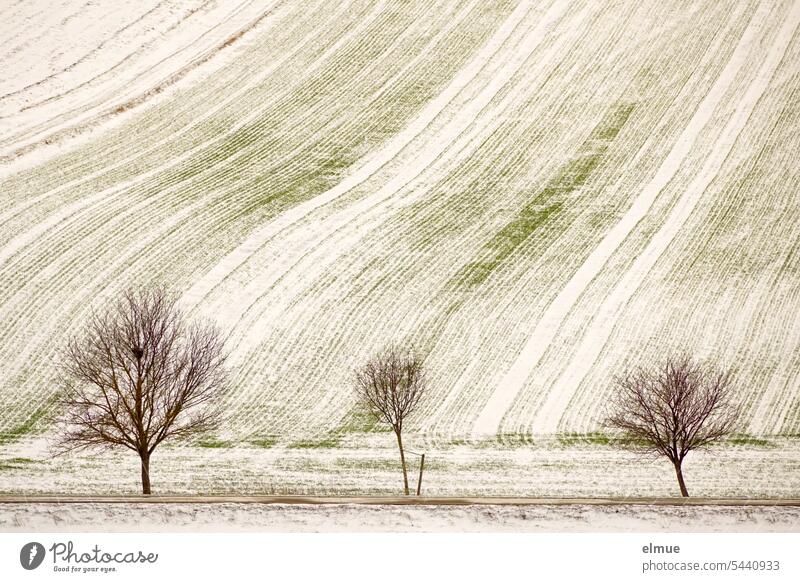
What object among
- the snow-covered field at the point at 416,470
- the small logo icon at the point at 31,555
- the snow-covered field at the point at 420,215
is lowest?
the small logo icon at the point at 31,555

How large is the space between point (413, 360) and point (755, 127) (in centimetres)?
2489

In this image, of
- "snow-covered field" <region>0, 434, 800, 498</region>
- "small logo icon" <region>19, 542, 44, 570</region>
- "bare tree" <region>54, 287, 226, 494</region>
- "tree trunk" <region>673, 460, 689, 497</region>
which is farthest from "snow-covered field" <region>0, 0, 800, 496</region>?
"small logo icon" <region>19, 542, 44, 570</region>

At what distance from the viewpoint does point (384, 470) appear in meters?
30.1

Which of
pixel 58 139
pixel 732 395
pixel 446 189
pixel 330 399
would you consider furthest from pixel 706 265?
pixel 58 139

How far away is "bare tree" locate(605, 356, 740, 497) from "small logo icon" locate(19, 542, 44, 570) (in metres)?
15.6

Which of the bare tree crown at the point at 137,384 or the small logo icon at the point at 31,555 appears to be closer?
the small logo icon at the point at 31,555

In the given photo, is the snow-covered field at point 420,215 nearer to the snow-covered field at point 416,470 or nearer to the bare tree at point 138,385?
the snow-covered field at point 416,470

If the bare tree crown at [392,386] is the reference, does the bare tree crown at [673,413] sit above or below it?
below

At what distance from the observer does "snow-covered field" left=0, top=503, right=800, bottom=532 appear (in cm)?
2377

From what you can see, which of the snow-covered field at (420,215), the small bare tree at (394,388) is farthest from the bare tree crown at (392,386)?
the snow-covered field at (420,215)

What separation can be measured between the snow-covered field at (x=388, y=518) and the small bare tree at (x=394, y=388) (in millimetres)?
4198

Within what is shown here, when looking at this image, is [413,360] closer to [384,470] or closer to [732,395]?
[384,470]

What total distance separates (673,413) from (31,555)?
16.9 meters

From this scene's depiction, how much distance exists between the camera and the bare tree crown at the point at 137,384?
27.2 m
